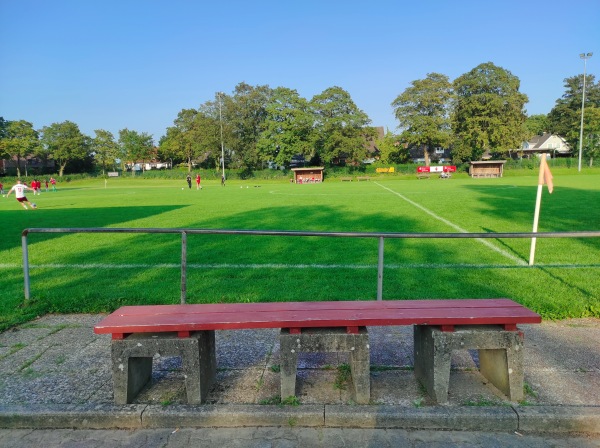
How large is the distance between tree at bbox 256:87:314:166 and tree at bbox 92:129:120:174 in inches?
1640

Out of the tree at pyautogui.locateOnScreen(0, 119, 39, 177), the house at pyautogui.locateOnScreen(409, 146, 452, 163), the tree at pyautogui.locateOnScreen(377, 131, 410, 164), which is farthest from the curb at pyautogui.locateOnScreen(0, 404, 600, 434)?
the house at pyautogui.locateOnScreen(409, 146, 452, 163)

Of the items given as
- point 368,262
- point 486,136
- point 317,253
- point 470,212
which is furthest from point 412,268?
point 486,136

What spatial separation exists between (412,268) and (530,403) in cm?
486

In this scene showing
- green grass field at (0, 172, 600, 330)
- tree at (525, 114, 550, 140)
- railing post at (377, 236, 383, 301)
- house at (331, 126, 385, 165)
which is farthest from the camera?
tree at (525, 114, 550, 140)

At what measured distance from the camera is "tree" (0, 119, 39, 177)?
77.8 meters

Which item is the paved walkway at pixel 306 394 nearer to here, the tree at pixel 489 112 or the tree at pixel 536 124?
the tree at pixel 489 112

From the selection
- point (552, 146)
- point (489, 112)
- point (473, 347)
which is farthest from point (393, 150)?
point (473, 347)

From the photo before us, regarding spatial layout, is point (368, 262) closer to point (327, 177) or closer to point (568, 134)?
point (327, 177)

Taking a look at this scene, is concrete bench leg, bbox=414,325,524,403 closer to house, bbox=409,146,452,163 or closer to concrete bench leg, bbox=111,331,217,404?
concrete bench leg, bbox=111,331,217,404

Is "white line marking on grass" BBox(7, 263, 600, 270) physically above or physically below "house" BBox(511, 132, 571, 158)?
below

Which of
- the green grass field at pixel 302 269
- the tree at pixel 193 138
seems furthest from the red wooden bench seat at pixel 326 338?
the tree at pixel 193 138

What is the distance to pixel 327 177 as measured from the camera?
70375mm

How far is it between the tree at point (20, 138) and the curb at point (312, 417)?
89.2m

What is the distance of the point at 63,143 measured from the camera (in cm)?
8581
